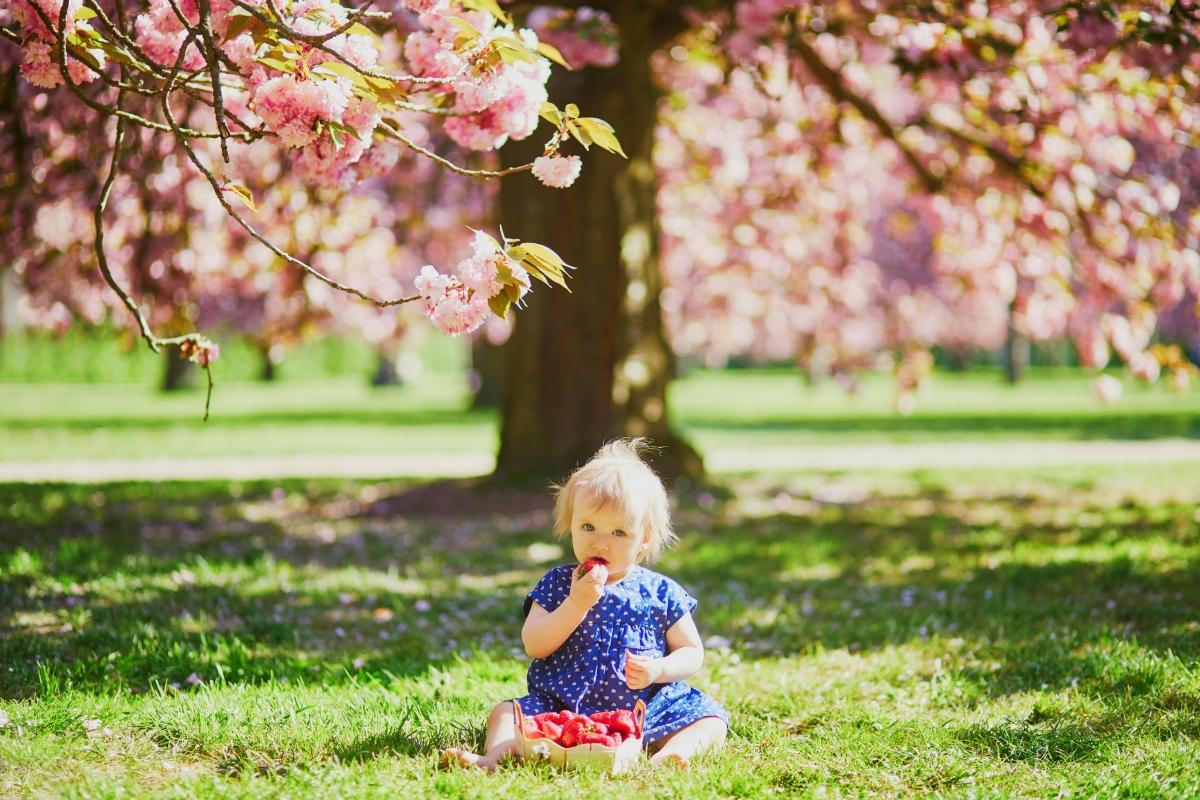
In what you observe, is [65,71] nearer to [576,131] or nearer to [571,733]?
[576,131]

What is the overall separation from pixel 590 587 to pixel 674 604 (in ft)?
1.33

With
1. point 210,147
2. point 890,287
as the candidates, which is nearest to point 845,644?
point 210,147

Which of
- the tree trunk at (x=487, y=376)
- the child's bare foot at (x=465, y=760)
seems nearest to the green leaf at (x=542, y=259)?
the child's bare foot at (x=465, y=760)

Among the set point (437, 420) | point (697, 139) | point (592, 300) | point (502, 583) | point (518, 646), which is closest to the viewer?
point (518, 646)

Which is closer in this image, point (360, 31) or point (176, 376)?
point (360, 31)

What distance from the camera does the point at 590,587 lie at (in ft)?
10.7

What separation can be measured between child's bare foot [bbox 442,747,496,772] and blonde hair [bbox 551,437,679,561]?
0.66 meters

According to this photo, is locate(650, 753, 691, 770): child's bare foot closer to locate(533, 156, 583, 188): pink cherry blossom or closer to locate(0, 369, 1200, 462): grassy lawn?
locate(533, 156, 583, 188): pink cherry blossom

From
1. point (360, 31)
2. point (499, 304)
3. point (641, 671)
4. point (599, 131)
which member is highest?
point (360, 31)

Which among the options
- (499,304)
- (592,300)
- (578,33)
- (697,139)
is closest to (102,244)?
(499,304)

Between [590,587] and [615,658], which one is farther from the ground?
[590,587]

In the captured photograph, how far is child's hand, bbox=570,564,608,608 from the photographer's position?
3.27 meters

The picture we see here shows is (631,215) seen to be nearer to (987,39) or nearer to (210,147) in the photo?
(987,39)

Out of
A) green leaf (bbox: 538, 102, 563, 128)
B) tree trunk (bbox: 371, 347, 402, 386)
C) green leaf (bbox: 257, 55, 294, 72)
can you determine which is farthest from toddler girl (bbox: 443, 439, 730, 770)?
tree trunk (bbox: 371, 347, 402, 386)
